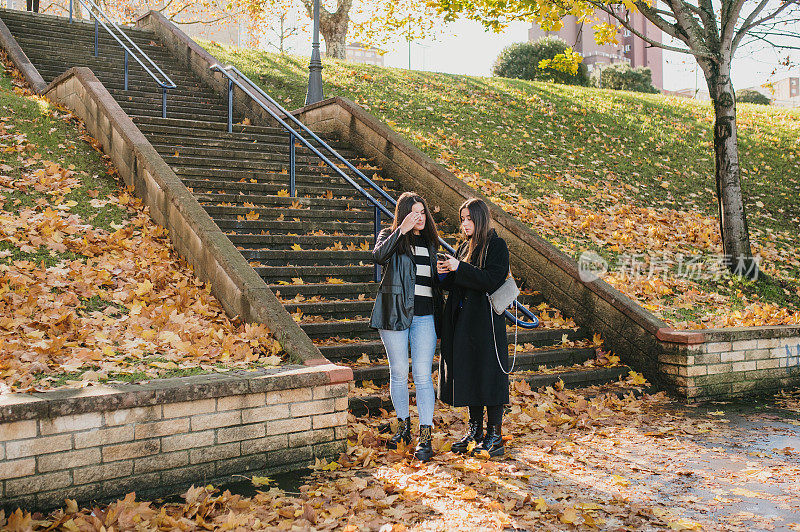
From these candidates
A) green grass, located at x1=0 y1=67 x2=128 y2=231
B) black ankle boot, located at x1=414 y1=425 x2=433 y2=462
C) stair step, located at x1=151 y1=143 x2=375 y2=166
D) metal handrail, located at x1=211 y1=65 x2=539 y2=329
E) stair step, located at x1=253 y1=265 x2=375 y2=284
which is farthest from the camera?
stair step, located at x1=151 y1=143 x2=375 y2=166

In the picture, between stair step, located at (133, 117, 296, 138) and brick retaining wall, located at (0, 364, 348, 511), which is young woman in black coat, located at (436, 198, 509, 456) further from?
stair step, located at (133, 117, 296, 138)

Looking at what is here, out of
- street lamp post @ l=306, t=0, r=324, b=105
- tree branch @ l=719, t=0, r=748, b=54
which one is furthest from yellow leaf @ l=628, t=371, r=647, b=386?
street lamp post @ l=306, t=0, r=324, b=105

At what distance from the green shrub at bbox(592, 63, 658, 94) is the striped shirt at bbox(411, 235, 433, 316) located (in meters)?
25.3

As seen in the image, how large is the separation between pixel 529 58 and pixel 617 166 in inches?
607

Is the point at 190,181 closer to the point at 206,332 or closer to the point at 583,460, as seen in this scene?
the point at 206,332

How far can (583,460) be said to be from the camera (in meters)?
4.86

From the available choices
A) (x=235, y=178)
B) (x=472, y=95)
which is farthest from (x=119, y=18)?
(x=235, y=178)

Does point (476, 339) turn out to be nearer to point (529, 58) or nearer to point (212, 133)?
point (212, 133)

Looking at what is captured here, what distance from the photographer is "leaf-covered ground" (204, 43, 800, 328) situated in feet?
30.7

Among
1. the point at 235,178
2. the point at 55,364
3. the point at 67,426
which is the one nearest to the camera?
the point at 67,426

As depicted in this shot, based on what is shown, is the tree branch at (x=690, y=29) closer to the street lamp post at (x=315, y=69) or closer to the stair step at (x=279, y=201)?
the stair step at (x=279, y=201)

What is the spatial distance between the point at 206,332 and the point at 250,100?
8.48 m

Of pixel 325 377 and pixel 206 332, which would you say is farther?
pixel 206 332

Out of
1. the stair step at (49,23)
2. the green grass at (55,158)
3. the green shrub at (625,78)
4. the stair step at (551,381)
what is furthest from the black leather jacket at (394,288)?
the green shrub at (625,78)
